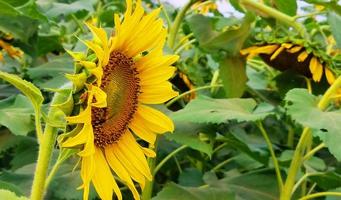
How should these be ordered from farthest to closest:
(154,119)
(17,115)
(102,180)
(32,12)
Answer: (32,12) < (17,115) < (154,119) < (102,180)

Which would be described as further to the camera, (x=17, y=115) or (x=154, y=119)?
(x=17, y=115)

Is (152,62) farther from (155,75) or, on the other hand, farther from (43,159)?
(43,159)

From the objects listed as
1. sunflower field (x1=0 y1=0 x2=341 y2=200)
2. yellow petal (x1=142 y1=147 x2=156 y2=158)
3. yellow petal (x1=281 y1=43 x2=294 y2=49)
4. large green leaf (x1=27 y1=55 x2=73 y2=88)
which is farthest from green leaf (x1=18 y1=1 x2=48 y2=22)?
yellow petal (x1=281 y1=43 x2=294 y2=49)

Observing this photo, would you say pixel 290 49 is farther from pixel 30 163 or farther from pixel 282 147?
pixel 30 163

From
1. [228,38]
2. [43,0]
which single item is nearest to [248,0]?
[228,38]

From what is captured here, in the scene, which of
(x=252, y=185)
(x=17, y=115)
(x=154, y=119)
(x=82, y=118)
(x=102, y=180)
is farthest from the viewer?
(x=252, y=185)

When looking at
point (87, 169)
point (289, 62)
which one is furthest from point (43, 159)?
point (289, 62)

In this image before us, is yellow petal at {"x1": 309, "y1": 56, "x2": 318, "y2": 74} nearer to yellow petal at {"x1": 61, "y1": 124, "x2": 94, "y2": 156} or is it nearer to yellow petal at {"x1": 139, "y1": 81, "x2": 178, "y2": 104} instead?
yellow petal at {"x1": 139, "y1": 81, "x2": 178, "y2": 104}
